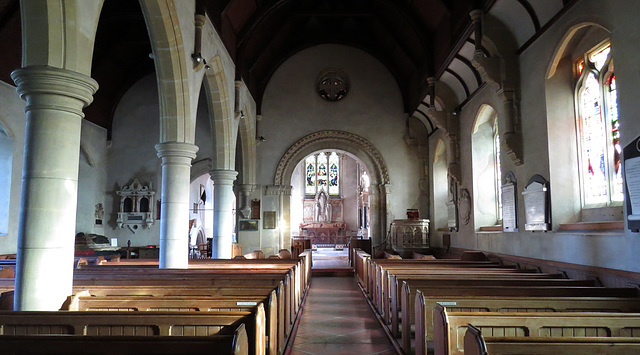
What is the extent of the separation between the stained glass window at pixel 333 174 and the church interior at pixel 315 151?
827 centimetres

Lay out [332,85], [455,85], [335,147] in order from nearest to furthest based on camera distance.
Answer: [455,85] → [335,147] → [332,85]

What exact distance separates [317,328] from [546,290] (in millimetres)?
2752

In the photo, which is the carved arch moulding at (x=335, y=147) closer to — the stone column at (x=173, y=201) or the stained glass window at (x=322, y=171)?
the stone column at (x=173, y=201)

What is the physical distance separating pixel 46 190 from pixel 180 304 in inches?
58.4

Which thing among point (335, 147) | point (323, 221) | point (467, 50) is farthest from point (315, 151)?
point (323, 221)

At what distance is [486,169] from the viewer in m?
10.1

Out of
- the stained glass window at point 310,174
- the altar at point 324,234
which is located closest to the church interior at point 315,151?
the altar at point 324,234

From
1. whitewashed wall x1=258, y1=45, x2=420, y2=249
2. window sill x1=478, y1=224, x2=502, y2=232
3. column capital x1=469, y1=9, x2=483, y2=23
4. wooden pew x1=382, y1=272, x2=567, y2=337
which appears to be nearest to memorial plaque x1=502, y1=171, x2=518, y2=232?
window sill x1=478, y1=224, x2=502, y2=232

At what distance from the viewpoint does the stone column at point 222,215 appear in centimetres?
1027

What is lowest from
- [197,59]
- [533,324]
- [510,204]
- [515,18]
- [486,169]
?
[533,324]

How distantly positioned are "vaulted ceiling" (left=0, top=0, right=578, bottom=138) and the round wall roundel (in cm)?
101

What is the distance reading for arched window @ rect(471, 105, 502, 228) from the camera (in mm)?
9906

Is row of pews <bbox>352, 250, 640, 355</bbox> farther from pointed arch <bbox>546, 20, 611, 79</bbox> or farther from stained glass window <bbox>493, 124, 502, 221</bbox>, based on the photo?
stained glass window <bbox>493, 124, 502, 221</bbox>

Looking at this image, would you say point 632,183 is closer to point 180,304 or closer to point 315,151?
point 180,304
